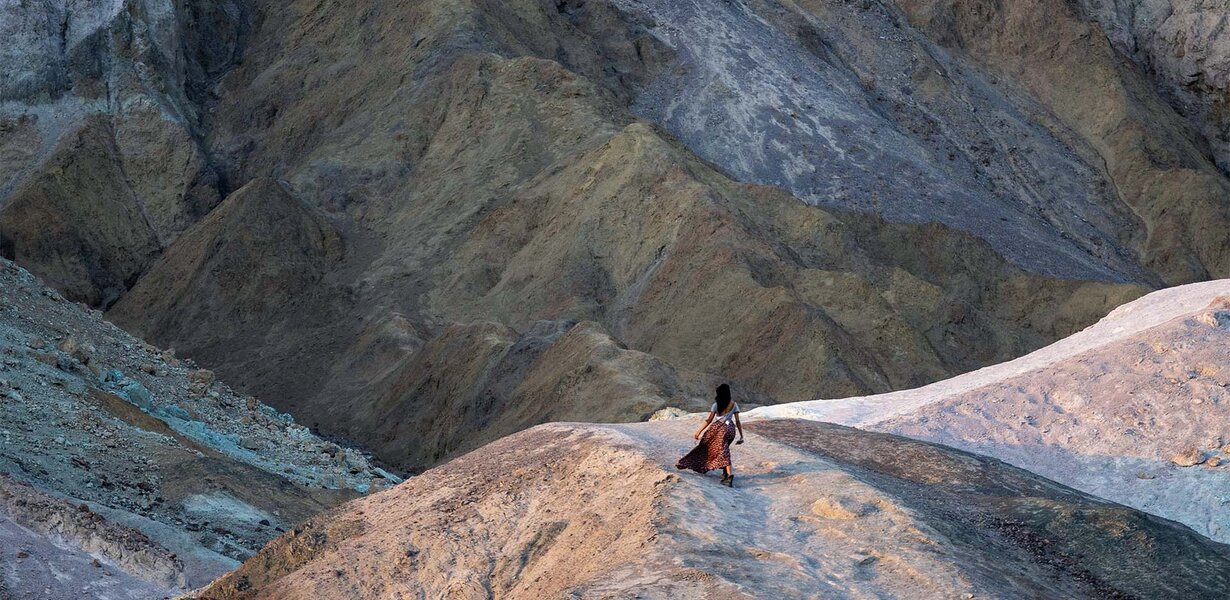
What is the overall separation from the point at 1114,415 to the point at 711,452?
590cm

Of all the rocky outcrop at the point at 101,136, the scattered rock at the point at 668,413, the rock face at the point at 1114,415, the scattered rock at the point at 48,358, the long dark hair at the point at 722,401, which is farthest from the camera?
the rocky outcrop at the point at 101,136

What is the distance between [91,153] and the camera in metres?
53.3

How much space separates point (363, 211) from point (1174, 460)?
3710 cm

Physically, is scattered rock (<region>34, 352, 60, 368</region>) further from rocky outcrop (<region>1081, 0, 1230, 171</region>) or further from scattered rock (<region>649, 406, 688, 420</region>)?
rocky outcrop (<region>1081, 0, 1230, 171</region>)

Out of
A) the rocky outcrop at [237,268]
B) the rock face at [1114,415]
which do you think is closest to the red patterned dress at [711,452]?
the rock face at [1114,415]

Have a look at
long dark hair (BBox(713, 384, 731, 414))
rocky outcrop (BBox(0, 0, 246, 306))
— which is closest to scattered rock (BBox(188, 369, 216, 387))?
long dark hair (BBox(713, 384, 731, 414))

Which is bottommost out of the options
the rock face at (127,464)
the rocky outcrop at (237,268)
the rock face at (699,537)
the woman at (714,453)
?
the rocky outcrop at (237,268)

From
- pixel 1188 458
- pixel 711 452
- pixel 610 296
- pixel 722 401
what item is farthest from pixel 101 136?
pixel 711 452

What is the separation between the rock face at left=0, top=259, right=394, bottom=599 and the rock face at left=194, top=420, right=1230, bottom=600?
3040 millimetres

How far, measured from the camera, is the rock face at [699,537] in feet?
39.4

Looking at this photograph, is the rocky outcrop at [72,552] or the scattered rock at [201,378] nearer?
the rocky outcrop at [72,552]

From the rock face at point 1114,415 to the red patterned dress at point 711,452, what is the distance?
4.55m

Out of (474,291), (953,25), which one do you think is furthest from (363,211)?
(953,25)

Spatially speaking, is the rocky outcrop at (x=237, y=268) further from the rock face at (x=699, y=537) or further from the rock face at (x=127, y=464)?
the rock face at (x=699, y=537)
